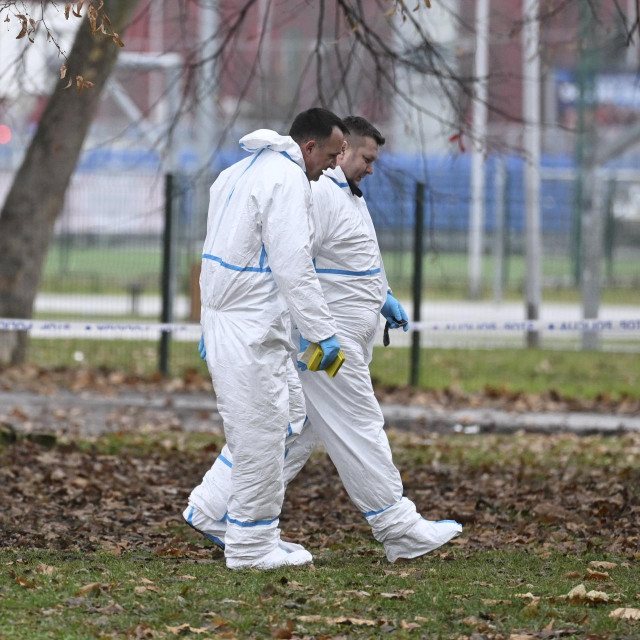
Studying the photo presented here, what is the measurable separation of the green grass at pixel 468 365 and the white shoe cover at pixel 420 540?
6.89 metres

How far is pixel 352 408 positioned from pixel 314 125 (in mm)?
1304

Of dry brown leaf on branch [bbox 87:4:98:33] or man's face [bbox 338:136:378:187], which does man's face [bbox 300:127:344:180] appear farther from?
dry brown leaf on branch [bbox 87:4:98:33]

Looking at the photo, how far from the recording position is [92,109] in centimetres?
1307

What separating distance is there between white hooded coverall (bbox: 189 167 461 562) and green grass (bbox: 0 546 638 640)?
A: 6.7 inches

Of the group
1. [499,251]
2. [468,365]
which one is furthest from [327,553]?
[499,251]

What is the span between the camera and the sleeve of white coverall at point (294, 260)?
555 cm

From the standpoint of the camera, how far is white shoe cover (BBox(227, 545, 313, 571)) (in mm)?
5828

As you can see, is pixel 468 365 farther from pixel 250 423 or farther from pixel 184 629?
pixel 184 629

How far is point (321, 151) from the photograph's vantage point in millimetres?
5938

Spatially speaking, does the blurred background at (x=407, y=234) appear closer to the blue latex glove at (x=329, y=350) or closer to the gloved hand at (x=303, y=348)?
the gloved hand at (x=303, y=348)

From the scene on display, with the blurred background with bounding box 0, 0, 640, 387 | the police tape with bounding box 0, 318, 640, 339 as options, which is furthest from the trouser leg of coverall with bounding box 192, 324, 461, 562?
the police tape with bounding box 0, 318, 640, 339

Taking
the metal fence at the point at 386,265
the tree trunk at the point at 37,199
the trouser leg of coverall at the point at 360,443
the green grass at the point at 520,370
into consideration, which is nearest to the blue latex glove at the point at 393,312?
the trouser leg of coverall at the point at 360,443

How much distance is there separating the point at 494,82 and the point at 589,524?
4.12 metres

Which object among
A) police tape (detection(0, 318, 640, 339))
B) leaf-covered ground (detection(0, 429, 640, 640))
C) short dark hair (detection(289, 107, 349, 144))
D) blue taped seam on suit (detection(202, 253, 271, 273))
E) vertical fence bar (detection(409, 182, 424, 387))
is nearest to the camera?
leaf-covered ground (detection(0, 429, 640, 640))
